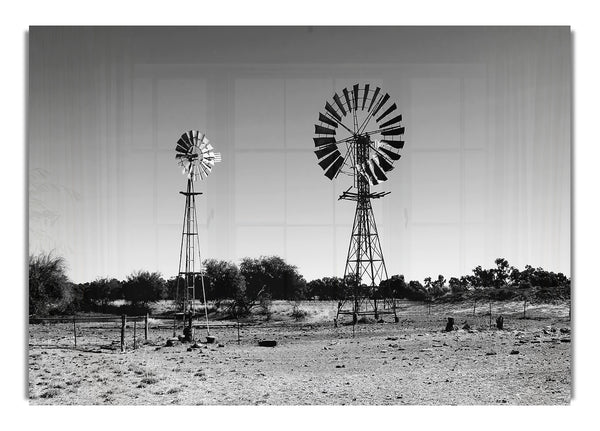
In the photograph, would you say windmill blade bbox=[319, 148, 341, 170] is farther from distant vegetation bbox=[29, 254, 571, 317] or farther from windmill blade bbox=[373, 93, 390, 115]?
distant vegetation bbox=[29, 254, 571, 317]

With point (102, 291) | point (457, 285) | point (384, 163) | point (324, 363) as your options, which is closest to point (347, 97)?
point (384, 163)

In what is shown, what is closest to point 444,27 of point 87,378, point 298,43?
point 298,43

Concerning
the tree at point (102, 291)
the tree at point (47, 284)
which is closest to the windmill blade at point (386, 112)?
the tree at point (102, 291)

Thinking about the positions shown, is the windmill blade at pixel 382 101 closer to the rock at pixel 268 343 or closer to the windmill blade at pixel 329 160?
the windmill blade at pixel 329 160

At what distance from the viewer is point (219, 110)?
994cm

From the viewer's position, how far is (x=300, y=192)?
10172mm

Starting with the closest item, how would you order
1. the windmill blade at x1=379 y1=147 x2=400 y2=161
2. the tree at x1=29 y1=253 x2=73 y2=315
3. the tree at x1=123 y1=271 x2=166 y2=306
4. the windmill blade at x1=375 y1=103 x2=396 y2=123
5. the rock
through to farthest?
the tree at x1=29 y1=253 x2=73 y2=315 < the windmill blade at x1=375 y1=103 x2=396 y2=123 < the windmill blade at x1=379 y1=147 x2=400 y2=161 < the tree at x1=123 y1=271 x2=166 y2=306 < the rock

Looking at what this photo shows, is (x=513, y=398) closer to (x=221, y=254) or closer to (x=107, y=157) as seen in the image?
(x=221, y=254)

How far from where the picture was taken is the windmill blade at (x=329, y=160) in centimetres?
1034

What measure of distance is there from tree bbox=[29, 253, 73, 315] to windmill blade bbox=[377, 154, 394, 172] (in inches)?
223

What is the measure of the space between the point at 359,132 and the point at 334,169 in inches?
41.0

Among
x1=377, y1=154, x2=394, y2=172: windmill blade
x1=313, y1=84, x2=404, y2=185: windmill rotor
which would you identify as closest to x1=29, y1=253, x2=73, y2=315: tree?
x1=313, y1=84, x2=404, y2=185: windmill rotor

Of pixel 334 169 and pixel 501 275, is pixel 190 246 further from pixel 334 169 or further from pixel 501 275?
pixel 501 275

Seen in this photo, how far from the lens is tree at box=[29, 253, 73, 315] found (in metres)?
9.36
